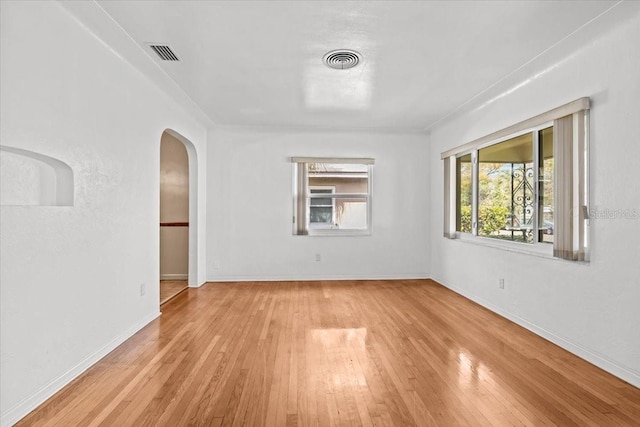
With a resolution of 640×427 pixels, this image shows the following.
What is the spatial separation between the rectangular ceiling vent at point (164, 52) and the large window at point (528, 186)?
3.38m

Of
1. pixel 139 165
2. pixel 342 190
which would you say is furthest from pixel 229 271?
pixel 139 165

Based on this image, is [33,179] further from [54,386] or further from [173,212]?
[173,212]

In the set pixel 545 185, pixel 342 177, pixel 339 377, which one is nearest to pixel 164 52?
pixel 339 377

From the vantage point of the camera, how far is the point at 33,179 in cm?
220

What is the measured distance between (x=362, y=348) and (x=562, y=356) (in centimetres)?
160

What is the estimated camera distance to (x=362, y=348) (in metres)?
3.00

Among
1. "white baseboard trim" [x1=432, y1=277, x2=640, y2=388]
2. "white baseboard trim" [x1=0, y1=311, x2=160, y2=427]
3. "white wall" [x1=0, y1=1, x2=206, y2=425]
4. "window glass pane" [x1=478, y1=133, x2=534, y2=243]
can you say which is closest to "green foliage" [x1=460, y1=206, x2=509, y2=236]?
"window glass pane" [x1=478, y1=133, x2=534, y2=243]

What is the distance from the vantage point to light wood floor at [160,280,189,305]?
4762 mm

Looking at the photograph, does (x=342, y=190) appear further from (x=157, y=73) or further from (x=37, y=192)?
(x=37, y=192)

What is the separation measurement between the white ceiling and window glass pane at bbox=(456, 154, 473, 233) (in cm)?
95

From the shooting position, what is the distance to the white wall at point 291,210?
582cm

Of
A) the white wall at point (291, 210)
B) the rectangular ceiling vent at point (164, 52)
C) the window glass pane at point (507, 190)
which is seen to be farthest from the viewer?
the white wall at point (291, 210)

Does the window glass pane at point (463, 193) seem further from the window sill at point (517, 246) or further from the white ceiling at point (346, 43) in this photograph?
the white ceiling at point (346, 43)

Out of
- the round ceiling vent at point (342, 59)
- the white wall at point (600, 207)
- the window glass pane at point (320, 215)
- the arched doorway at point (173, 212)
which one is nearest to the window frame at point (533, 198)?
the white wall at point (600, 207)
